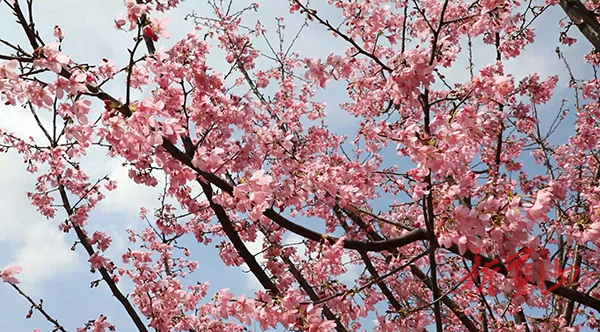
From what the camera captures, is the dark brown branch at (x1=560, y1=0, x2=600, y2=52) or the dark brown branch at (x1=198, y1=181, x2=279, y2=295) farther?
the dark brown branch at (x1=560, y1=0, x2=600, y2=52)

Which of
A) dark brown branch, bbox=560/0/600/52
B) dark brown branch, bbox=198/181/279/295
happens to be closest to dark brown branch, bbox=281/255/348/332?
dark brown branch, bbox=198/181/279/295

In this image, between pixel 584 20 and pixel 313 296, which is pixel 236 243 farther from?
pixel 584 20

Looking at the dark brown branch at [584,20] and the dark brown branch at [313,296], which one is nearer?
the dark brown branch at [313,296]

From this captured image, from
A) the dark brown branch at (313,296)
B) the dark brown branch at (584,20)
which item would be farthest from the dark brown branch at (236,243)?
the dark brown branch at (584,20)

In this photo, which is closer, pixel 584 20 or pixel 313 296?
pixel 313 296

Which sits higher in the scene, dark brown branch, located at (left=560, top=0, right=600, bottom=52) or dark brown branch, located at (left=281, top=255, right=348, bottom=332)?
dark brown branch, located at (left=560, top=0, right=600, bottom=52)

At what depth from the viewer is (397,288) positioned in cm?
700

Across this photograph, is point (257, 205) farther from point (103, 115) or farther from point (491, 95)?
point (491, 95)

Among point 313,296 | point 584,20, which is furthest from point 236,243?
point 584,20

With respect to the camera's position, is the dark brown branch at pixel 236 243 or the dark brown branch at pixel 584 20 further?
the dark brown branch at pixel 584 20

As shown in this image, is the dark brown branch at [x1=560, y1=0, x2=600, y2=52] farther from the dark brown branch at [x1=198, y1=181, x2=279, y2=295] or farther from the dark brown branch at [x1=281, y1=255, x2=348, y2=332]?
the dark brown branch at [x1=198, y1=181, x2=279, y2=295]

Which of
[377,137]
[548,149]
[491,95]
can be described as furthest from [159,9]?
[548,149]

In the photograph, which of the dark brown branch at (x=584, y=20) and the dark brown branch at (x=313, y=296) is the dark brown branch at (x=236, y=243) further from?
the dark brown branch at (x=584, y=20)

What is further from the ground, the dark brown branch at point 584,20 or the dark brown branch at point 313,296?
the dark brown branch at point 584,20
